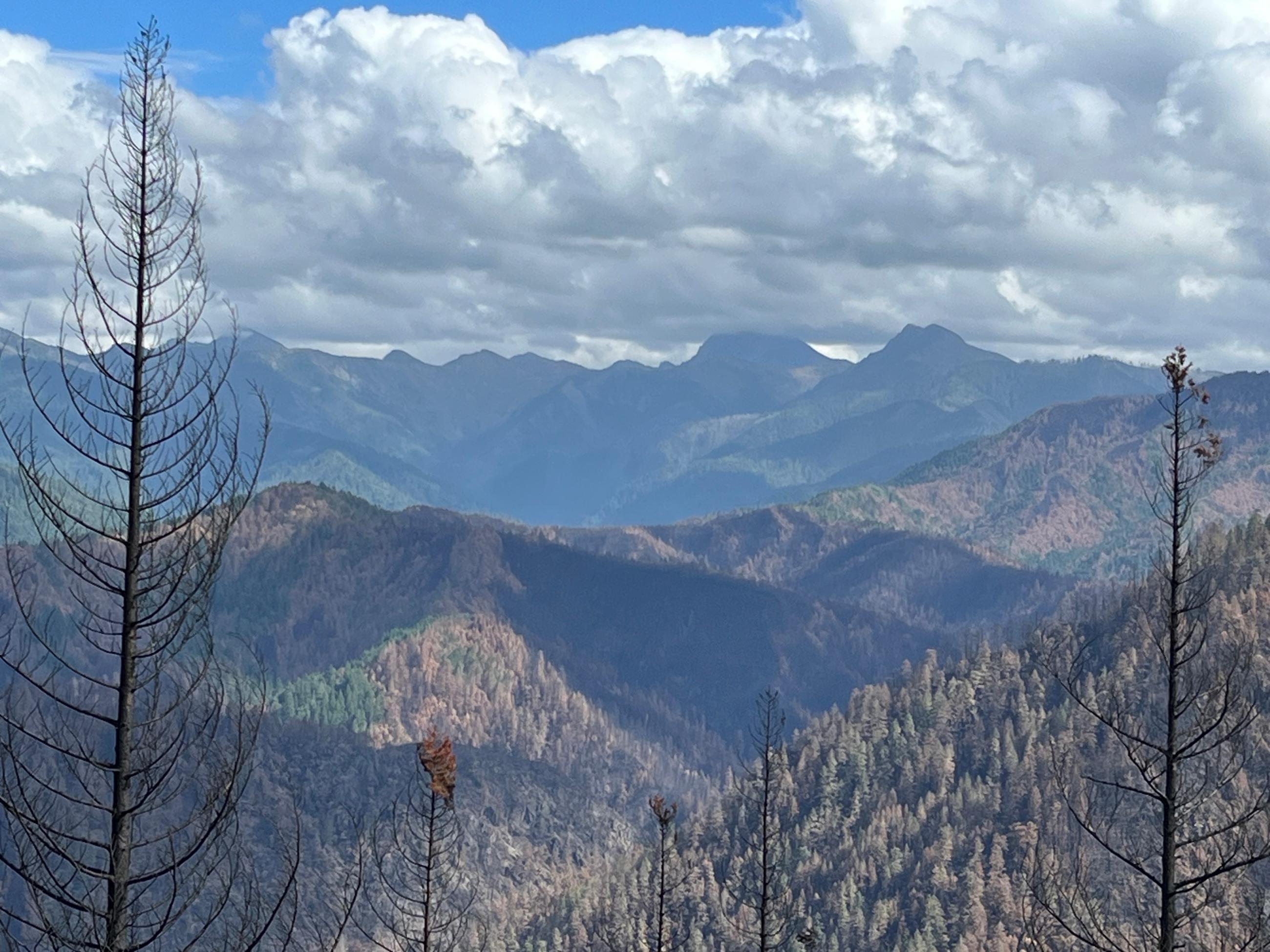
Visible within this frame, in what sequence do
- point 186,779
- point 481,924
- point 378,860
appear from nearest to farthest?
point 186,779
point 378,860
point 481,924

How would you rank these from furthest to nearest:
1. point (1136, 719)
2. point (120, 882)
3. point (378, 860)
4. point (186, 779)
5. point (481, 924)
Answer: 1. point (481, 924)
2. point (378, 860)
3. point (1136, 719)
4. point (186, 779)
5. point (120, 882)

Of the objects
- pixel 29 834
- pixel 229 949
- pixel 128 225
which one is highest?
pixel 128 225

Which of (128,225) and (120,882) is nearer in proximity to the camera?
(120,882)

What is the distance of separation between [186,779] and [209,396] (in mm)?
8443

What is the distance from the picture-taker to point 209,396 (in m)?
29.1

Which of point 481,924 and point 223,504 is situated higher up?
point 223,504

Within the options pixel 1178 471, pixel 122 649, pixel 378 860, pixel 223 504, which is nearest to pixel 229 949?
pixel 122 649

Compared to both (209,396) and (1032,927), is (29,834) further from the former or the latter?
(1032,927)

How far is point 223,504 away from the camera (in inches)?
1168

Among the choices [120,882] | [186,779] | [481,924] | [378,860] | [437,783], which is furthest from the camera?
[481,924]

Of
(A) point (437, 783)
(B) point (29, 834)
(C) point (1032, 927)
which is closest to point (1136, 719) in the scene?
(C) point (1032, 927)

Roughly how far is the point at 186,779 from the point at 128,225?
11.8m

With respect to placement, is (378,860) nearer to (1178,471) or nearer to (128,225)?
(128,225)

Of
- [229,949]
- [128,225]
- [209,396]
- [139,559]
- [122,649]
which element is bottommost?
[229,949]
